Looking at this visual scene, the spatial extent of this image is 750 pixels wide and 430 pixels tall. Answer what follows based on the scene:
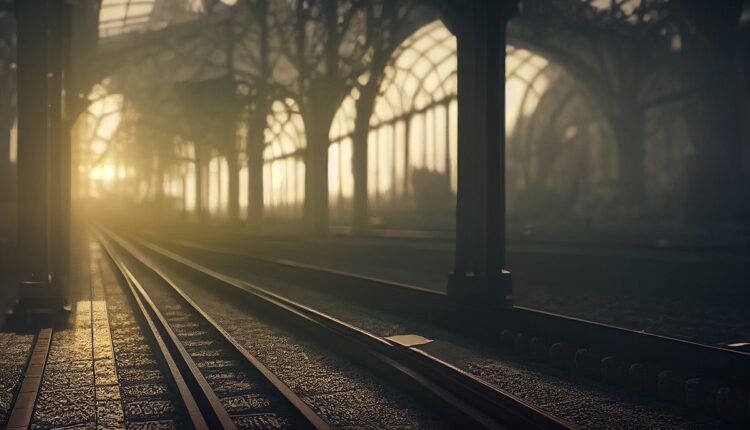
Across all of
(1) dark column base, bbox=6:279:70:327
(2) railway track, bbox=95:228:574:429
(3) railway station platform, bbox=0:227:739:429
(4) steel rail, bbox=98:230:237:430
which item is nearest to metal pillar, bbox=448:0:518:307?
(3) railway station platform, bbox=0:227:739:429

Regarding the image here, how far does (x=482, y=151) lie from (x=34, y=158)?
6.48 metres

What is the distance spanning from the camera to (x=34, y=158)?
9.34 meters

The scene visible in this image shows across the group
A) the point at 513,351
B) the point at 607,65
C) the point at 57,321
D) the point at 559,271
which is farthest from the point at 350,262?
the point at 607,65

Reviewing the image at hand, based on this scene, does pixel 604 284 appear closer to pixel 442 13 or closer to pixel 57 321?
pixel 442 13

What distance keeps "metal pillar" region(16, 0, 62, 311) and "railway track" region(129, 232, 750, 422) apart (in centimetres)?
547

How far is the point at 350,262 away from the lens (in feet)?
66.0

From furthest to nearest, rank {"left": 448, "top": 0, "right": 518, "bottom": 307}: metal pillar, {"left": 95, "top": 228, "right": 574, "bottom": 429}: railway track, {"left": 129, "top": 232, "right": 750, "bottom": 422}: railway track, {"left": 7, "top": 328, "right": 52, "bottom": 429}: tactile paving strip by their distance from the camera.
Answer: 1. {"left": 448, "top": 0, "right": 518, "bottom": 307}: metal pillar
2. {"left": 129, "top": 232, "right": 750, "bottom": 422}: railway track
3. {"left": 7, "top": 328, "right": 52, "bottom": 429}: tactile paving strip
4. {"left": 95, "top": 228, "right": 574, "bottom": 429}: railway track

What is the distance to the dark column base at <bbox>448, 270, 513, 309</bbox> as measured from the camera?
853cm

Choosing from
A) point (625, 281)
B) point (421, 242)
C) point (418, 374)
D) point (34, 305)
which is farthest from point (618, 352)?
point (421, 242)

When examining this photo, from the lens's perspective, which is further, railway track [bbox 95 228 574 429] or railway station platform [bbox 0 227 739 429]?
railway station platform [bbox 0 227 739 429]

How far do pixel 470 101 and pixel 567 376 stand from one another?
4152 mm

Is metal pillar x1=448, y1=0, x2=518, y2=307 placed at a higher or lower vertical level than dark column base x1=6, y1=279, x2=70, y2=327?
higher

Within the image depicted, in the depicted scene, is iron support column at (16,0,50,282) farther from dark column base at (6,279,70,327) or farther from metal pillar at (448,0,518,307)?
metal pillar at (448,0,518,307)

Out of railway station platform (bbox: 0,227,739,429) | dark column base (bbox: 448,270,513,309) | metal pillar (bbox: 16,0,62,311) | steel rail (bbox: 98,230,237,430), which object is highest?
metal pillar (bbox: 16,0,62,311)
